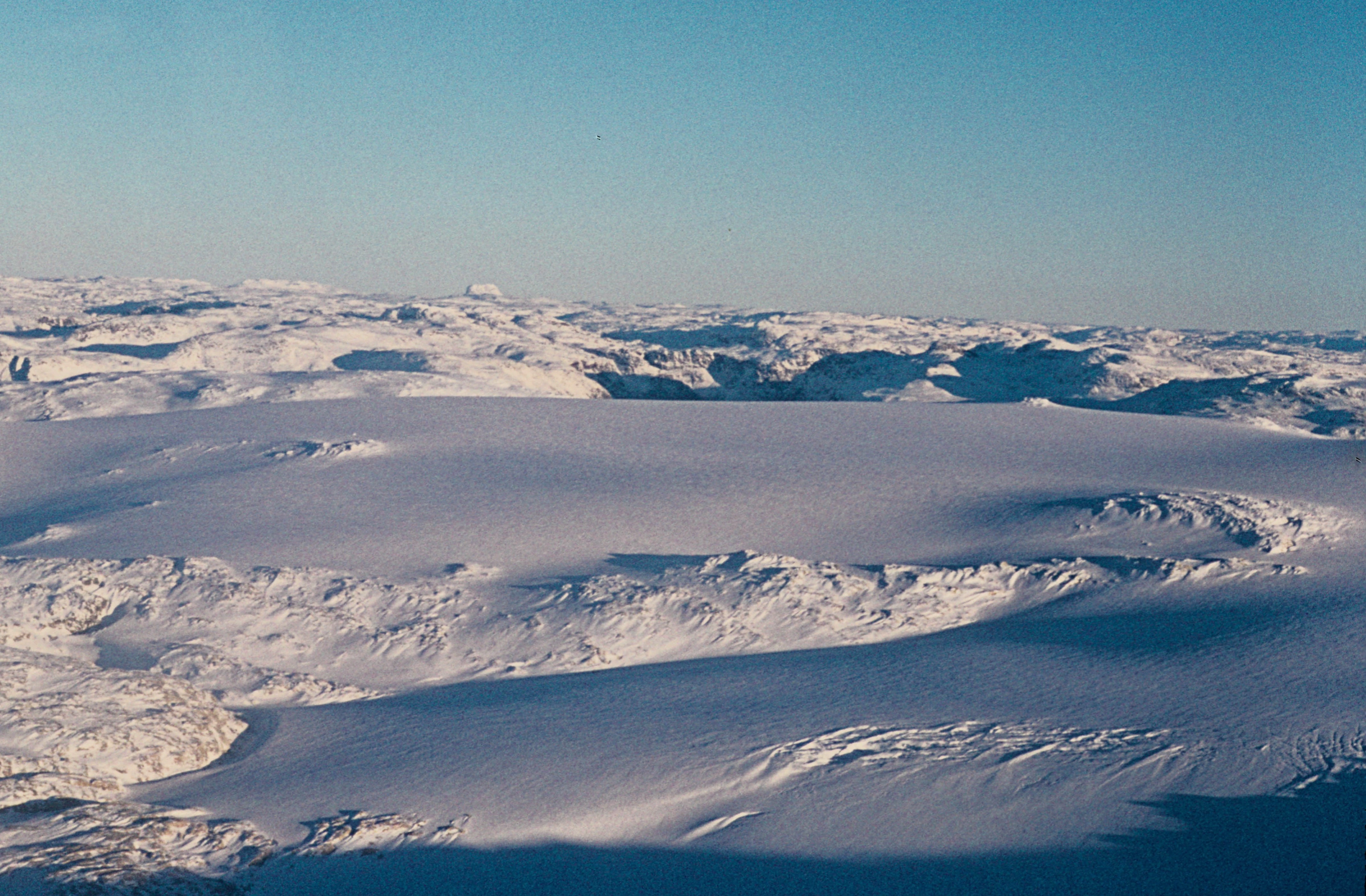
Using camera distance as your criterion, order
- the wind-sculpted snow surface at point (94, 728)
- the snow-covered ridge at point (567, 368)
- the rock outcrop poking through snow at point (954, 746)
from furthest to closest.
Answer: the snow-covered ridge at point (567, 368)
the rock outcrop poking through snow at point (954, 746)
the wind-sculpted snow surface at point (94, 728)

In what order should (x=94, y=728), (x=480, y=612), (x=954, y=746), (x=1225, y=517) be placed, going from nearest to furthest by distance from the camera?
(x=954, y=746)
(x=94, y=728)
(x=480, y=612)
(x=1225, y=517)

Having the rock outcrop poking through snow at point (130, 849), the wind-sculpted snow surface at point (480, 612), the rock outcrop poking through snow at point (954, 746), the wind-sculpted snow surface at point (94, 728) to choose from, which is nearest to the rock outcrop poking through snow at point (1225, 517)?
the wind-sculpted snow surface at point (480, 612)

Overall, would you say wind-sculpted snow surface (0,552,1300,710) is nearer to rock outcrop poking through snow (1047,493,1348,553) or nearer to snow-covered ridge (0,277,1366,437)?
rock outcrop poking through snow (1047,493,1348,553)

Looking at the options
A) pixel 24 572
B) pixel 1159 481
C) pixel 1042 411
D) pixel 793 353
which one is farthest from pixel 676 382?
pixel 24 572

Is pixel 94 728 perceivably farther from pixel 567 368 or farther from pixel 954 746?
pixel 567 368

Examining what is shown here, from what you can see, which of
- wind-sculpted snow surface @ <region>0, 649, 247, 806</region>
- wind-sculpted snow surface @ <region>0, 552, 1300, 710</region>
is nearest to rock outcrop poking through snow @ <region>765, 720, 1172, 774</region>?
wind-sculpted snow surface @ <region>0, 552, 1300, 710</region>

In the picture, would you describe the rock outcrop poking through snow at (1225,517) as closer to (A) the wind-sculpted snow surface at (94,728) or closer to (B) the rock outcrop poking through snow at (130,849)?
(A) the wind-sculpted snow surface at (94,728)

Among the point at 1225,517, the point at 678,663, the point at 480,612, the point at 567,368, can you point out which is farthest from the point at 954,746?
the point at 567,368
